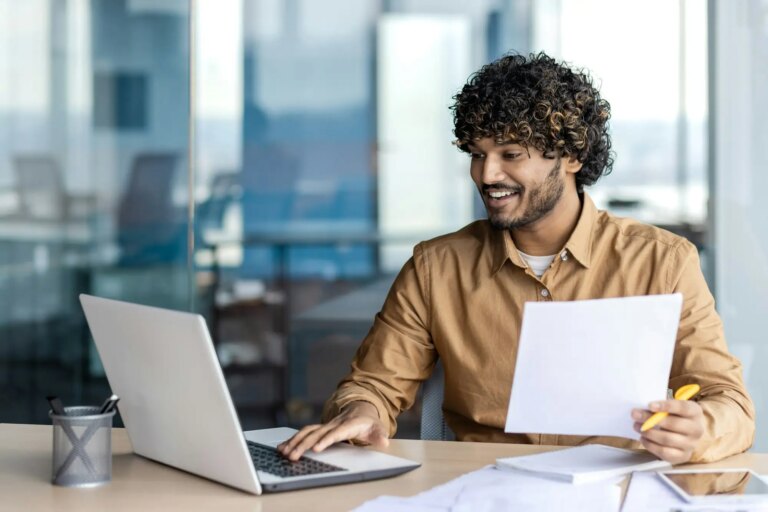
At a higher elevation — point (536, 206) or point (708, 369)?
point (536, 206)

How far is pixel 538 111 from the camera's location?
93.6 inches

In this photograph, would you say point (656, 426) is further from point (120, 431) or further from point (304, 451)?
point (120, 431)

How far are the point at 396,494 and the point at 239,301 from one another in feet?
9.48

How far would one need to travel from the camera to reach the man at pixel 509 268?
2.28m

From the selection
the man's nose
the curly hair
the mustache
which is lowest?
the mustache

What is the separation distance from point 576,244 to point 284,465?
0.86m

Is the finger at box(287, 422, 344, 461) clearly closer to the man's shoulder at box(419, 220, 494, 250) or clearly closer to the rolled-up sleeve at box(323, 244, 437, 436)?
the rolled-up sleeve at box(323, 244, 437, 436)

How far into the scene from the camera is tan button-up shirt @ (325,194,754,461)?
7.33 ft

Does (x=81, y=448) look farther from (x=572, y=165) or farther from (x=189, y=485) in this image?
(x=572, y=165)

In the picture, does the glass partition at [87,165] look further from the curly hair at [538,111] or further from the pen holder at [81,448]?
the pen holder at [81,448]

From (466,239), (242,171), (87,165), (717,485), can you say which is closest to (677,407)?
(717,485)

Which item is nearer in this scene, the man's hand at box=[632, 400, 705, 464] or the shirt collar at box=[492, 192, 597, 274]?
the man's hand at box=[632, 400, 705, 464]

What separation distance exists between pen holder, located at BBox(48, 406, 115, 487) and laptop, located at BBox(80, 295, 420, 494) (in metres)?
0.10

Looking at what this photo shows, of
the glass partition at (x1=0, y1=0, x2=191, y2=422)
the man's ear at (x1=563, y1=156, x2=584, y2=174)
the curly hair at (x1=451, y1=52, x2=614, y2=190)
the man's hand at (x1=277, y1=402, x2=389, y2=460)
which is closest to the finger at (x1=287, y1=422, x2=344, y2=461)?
the man's hand at (x1=277, y1=402, x2=389, y2=460)
